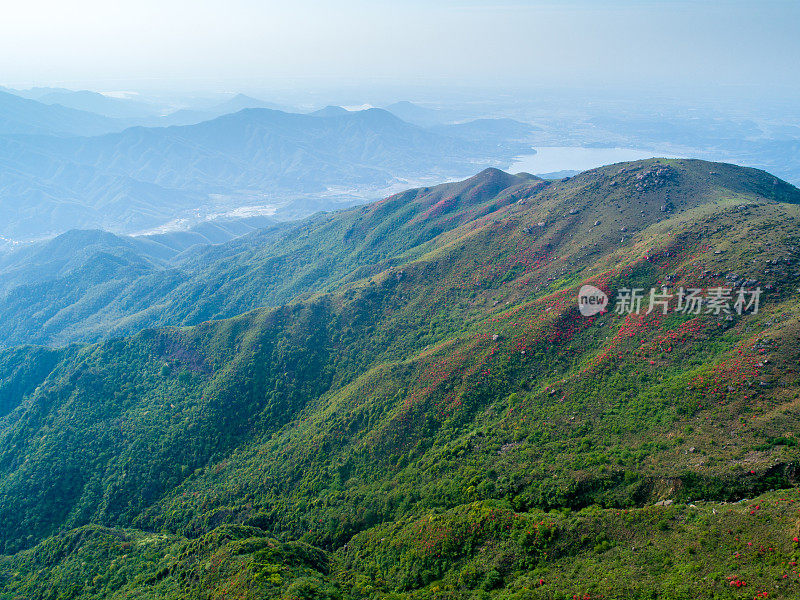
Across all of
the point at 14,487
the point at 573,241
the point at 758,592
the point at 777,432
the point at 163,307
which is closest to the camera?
the point at 758,592

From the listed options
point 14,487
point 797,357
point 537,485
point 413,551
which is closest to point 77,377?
point 14,487

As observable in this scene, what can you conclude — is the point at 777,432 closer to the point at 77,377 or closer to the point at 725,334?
the point at 725,334

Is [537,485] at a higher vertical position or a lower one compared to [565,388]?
lower

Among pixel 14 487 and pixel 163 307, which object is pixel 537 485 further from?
pixel 163 307

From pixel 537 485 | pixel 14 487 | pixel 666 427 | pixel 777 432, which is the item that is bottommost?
pixel 14 487

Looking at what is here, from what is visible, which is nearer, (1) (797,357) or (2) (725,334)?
(1) (797,357)

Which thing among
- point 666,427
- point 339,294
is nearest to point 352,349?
point 339,294

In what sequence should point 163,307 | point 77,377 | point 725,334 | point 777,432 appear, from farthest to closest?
point 163,307 → point 77,377 → point 725,334 → point 777,432
